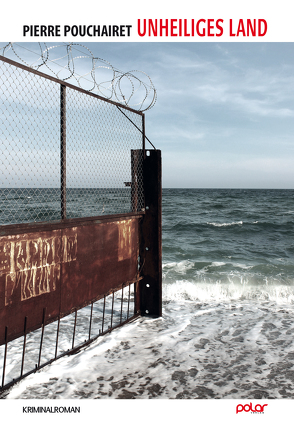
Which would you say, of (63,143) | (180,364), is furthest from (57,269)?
(180,364)

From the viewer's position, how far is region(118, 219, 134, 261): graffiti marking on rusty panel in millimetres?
5242

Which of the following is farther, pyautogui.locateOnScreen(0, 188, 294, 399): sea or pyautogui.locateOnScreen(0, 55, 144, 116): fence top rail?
pyautogui.locateOnScreen(0, 188, 294, 399): sea

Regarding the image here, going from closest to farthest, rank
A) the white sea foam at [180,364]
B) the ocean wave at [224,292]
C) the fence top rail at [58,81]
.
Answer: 1. the fence top rail at [58,81]
2. the white sea foam at [180,364]
3. the ocean wave at [224,292]

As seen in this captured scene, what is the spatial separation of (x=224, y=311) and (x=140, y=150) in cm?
392

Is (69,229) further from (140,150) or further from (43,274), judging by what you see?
(140,150)

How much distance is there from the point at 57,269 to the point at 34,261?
1.28 feet

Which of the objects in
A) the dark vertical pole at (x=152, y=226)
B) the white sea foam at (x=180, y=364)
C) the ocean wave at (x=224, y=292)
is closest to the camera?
the white sea foam at (x=180, y=364)

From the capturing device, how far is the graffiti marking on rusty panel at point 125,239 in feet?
17.2

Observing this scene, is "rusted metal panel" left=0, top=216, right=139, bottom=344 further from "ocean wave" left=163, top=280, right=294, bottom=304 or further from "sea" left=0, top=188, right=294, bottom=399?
"ocean wave" left=163, top=280, right=294, bottom=304

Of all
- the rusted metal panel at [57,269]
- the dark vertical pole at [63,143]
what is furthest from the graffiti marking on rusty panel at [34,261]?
the dark vertical pole at [63,143]

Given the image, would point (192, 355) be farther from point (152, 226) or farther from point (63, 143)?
point (63, 143)

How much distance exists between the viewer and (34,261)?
3676mm

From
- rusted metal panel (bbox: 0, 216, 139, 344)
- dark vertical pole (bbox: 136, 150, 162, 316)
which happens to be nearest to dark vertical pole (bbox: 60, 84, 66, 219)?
rusted metal panel (bbox: 0, 216, 139, 344)
